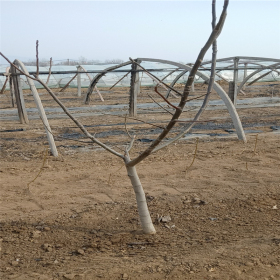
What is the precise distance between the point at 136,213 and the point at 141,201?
0.70 m

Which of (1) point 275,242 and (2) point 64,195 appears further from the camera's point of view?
(2) point 64,195

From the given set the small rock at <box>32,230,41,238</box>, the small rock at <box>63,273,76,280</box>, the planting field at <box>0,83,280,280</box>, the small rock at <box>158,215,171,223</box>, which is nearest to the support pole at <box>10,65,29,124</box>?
the planting field at <box>0,83,280,280</box>

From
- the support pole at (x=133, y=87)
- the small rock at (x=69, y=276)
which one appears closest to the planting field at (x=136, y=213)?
the small rock at (x=69, y=276)

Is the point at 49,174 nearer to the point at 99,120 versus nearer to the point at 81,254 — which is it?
the point at 81,254

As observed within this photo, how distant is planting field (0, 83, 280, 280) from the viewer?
119 inches

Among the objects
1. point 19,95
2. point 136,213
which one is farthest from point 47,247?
point 19,95

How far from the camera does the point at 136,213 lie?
4109 millimetres

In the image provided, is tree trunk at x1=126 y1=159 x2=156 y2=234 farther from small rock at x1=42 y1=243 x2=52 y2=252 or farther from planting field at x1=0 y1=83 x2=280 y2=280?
small rock at x1=42 y1=243 x2=52 y2=252

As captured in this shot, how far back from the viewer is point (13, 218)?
157 inches

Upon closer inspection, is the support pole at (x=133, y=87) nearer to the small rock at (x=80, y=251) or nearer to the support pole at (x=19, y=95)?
the support pole at (x=19, y=95)

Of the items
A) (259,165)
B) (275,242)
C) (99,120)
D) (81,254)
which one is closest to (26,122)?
(99,120)

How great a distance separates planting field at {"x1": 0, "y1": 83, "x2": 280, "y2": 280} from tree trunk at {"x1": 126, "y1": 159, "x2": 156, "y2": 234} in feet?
0.29

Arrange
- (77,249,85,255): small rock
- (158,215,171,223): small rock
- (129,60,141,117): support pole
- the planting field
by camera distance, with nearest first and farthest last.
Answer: the planting field < (77,249,85,255): small rock < (158,215,171,223): small rock < (129,60,141,117): support pole

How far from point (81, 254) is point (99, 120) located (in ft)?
24.7
